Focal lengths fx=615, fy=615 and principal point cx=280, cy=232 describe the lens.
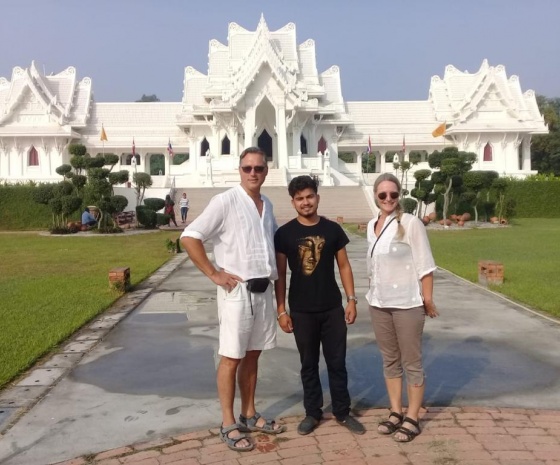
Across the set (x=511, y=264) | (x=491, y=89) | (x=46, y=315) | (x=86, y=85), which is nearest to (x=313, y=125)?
(x=491, y=89)

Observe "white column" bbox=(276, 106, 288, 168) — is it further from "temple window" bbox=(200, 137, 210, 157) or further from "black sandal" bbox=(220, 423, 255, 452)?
"black sandal" bbox=(220, 423, 255, 452)

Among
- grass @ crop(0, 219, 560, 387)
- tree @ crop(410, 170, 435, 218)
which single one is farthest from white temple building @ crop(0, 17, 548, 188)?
grass @ crop(0, 219, 560, 387)

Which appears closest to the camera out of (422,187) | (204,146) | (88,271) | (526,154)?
(88,271)

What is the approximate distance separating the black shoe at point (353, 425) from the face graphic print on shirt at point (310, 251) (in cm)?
101

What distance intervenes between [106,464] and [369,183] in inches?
1389

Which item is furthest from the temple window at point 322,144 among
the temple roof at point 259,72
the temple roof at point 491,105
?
the temple roof at point 491,105

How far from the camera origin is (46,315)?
7.83m

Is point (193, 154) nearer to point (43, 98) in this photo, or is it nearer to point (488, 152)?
point (43, 98)

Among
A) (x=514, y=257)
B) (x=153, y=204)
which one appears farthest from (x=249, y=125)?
(x=514, y=257)

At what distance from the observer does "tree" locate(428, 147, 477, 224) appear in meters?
23.8

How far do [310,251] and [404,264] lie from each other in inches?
24.2

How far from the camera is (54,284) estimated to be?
10.6 meters

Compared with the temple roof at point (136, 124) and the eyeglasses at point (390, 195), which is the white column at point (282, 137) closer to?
the temple roof at point (136, 124)

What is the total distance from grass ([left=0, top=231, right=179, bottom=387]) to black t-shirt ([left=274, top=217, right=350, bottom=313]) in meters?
2.78
